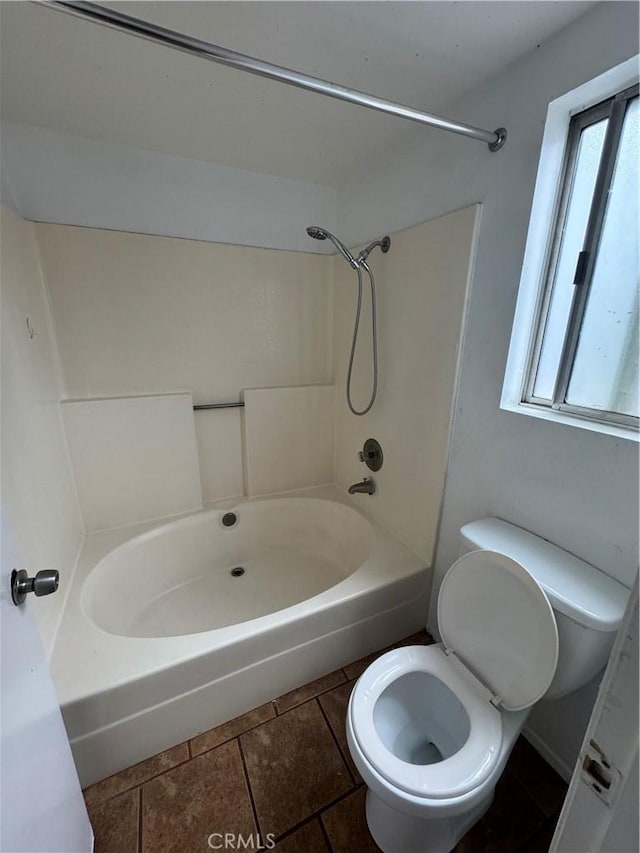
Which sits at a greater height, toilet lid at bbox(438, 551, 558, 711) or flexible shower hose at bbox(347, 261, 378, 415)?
flexible shower hose at bbox(347, 261, 378, 415)

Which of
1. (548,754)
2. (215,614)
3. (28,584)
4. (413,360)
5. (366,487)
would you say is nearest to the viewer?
(28,584)

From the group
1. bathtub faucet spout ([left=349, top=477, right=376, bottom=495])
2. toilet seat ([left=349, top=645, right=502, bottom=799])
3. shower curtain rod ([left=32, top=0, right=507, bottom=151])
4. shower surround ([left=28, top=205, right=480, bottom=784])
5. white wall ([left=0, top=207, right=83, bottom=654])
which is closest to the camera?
shower curtain rod ([left=32, top=0, right=507, bottom=151])

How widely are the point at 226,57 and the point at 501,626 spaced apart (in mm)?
1600

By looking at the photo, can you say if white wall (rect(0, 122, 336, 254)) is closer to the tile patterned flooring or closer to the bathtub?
the bathtub

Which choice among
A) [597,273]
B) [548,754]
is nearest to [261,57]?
[597,273]

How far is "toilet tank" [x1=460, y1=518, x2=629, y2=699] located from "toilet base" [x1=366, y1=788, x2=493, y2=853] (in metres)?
0.40

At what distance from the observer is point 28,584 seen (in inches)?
26.9

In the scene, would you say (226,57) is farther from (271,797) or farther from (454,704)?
(271,797)

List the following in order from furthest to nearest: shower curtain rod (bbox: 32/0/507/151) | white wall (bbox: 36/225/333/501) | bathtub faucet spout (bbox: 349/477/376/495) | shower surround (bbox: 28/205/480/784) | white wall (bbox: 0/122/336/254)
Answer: bathtub faucet spout (bbox: 349/477/376/495) < white wall (bbox: 36/225/333/501) < white wall (bbox: 0/122/336/254) < shower surround (bbox: 28/205/480/784) < shower curtain rod (bbox: 32/0/507/151)

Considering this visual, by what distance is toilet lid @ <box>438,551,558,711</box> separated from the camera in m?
0.94

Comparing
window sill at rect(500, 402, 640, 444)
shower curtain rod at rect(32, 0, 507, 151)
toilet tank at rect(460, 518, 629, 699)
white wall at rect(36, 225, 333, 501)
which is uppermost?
shower curtain rod at rect(32, 0, 507, 151)

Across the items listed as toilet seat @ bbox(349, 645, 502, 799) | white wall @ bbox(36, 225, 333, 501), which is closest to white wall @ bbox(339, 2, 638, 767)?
toilet seat @ bbox(349, 645, 502, 799)

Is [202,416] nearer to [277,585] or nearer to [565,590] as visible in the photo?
[277,585]

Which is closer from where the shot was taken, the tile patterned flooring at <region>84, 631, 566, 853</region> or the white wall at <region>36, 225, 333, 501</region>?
the tile patterned flooring at <region>84, 631, 566, 853</region>
